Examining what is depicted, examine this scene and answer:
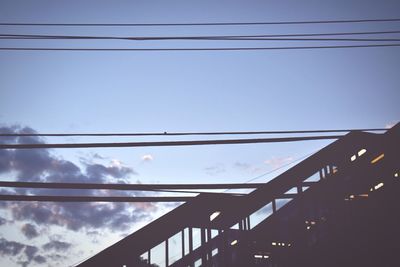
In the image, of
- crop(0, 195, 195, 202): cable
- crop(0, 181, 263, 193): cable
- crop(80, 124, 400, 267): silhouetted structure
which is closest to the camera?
crop(80, 124, 400, 267): silhouetted structure

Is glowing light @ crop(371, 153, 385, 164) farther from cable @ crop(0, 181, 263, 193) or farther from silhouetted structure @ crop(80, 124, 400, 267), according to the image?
cable @ crop(0, 181, 263, 193)

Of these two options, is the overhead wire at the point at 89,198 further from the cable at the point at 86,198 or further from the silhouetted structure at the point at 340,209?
the silhouetted structure at the point at 340,209

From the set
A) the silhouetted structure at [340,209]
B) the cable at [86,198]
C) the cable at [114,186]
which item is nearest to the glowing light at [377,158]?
the silhouetted structure at [340,209]

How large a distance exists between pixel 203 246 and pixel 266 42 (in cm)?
633

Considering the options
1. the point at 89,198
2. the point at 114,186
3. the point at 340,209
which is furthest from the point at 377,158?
the point at 89,198

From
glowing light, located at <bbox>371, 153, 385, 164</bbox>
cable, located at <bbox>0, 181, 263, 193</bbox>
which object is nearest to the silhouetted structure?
glowing light, located at <bbox>371, 153, 385, 164</bbox>

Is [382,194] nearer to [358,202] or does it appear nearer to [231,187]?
[358,202]

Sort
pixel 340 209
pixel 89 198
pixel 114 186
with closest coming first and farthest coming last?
1. pixel 340 209
2. pixel 114 186
3. pixel 89 198

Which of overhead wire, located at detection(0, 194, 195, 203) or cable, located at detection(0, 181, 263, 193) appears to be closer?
cable, located at detection(0, 181, 263, 193)

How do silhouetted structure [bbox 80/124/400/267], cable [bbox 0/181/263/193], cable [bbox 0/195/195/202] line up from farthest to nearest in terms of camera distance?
1. cable [bbox 0/195/195/202]
2. cable [bbox 0/181/263/193]
3. silhouetted structure [bbox 80/124/400/267]

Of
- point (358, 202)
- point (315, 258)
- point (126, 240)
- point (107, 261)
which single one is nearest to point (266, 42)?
point (358, 202)

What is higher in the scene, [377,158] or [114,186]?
[114,186]

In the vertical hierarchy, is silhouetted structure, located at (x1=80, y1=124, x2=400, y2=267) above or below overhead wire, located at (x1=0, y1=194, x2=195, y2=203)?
below

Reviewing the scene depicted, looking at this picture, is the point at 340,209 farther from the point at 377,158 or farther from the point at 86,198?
the point at 86,198
